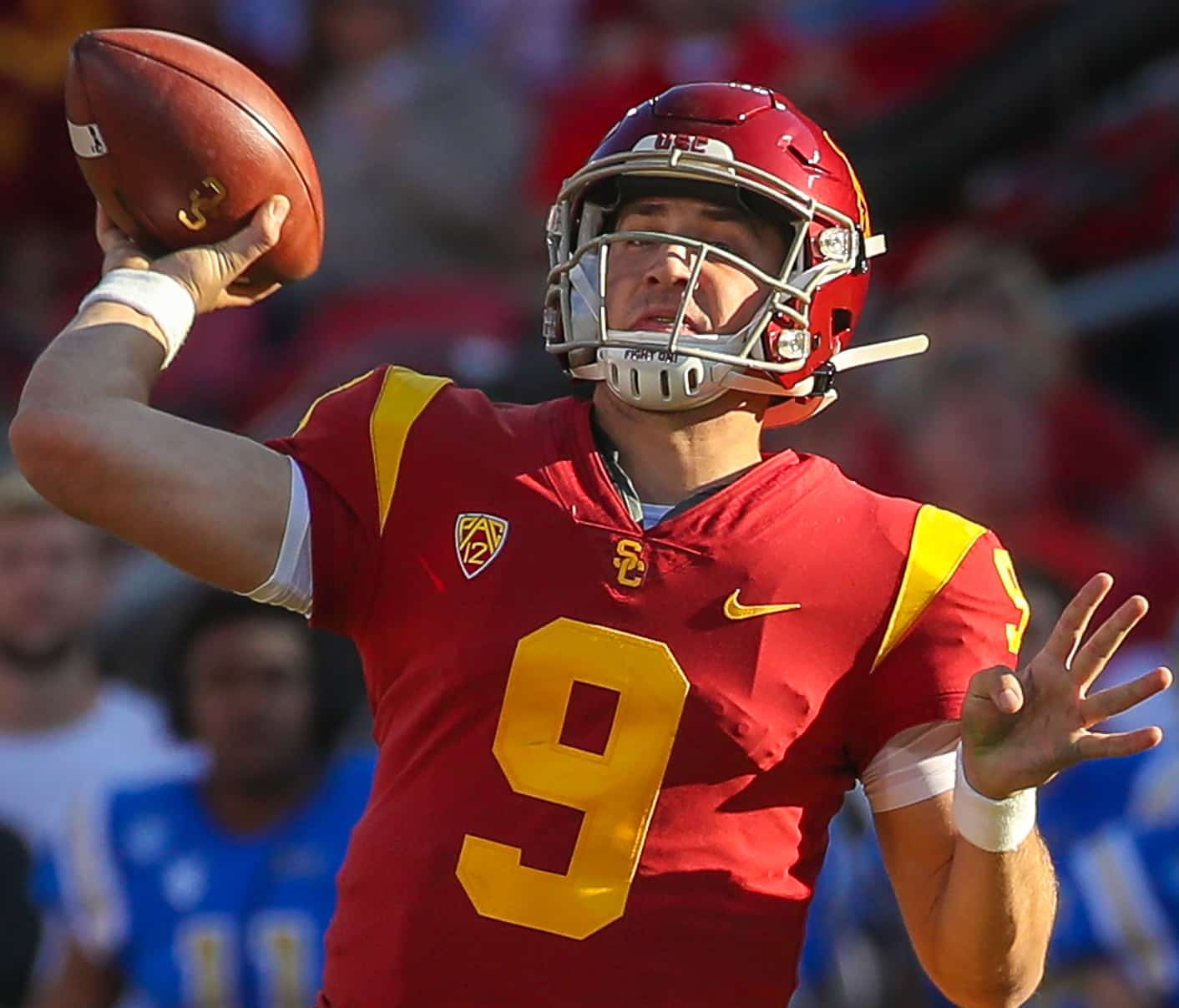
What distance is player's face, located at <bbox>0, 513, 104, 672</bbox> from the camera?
5.72 metres

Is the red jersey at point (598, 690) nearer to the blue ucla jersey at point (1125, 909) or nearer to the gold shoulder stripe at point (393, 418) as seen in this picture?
the gold shoulder stripe at point (393, 418)

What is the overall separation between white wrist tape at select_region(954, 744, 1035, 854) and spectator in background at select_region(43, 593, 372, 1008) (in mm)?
2593

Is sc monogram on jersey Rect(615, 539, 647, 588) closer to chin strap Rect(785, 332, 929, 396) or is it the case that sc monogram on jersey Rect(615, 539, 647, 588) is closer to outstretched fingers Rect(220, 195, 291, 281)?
chin strap Rect(785, 332, 929, 396)

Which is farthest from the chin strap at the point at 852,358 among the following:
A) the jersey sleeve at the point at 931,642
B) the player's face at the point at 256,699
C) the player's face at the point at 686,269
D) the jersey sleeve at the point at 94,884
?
the jersey sleeve at the point at 94,884

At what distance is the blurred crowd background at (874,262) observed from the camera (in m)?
5.04

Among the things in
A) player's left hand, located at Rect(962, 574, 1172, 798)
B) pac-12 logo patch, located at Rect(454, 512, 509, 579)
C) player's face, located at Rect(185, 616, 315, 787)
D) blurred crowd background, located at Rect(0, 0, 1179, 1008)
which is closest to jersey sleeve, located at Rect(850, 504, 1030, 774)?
player's left hand, located at Rect(962, 574, 1172, 798)

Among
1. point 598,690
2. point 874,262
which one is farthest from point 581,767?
point 874,262

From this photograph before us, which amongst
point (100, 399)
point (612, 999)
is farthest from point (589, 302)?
point (612, 999)

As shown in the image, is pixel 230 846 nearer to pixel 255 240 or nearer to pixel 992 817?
pixel 255 240

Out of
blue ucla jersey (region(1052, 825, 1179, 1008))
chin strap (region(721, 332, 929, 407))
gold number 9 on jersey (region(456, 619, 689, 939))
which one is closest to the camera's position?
gold number 9 on jersey (region(456, 619, 689, 939))

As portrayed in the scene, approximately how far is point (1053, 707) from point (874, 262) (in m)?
4.21

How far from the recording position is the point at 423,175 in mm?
7500

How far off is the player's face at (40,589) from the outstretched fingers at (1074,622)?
3590 millimetres

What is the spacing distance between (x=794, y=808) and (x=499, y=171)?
4.97 meters
